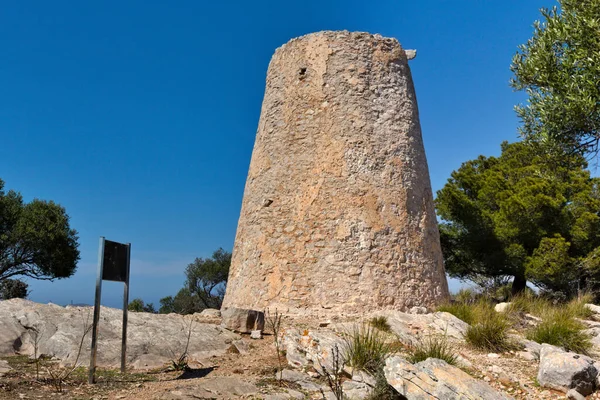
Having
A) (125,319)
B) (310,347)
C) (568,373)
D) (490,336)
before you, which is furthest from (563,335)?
(125,319)

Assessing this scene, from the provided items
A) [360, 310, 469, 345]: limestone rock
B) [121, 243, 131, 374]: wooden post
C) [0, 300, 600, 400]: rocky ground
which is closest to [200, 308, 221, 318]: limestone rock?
[0, 300, 600, 400]: rocky ground

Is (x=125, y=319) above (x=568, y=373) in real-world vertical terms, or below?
above

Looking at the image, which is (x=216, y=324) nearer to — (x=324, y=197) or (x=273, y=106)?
(x=324, y=197)

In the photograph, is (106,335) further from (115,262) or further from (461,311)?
(461,311)

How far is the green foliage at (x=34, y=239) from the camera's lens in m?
20.4

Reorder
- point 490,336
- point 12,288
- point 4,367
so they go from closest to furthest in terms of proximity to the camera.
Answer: point 4,367
point 490,336
point 12,288

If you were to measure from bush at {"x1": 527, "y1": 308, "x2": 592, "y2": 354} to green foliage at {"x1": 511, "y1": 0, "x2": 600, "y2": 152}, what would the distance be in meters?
4.09

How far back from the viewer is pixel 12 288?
19719 millimetres

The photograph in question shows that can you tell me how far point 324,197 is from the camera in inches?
409

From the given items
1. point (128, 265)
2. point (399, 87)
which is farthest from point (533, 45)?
point (128, 265)

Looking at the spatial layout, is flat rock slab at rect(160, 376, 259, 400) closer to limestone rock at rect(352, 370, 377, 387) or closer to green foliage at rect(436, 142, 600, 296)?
limestone rock at rect(352, 370, 377, 387)

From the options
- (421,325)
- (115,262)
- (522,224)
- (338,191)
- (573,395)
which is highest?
(522,224)

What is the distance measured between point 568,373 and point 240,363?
4.33 m

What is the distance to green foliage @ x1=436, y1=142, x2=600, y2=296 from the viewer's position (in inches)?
650
